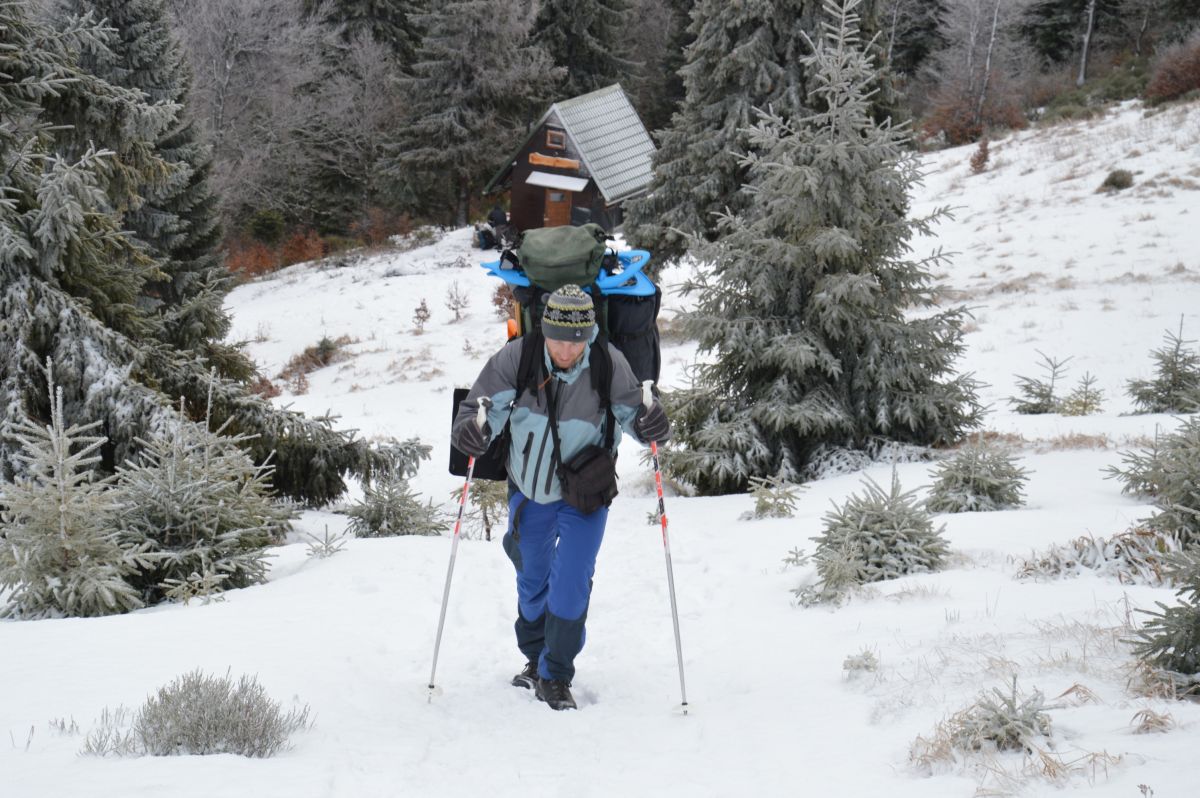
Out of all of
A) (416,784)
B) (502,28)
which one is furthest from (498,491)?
(502,28)

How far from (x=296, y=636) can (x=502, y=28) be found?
3415 cm

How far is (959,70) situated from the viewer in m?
39.2

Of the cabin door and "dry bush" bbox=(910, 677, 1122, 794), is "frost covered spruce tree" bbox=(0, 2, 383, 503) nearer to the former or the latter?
"dry bush" bbox=(910, 677, 1122, 794)

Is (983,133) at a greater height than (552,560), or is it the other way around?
(983,133)

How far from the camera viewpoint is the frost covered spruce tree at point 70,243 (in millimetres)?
7520

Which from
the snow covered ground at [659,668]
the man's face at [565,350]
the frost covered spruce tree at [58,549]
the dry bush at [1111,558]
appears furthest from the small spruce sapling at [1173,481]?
the frost covered spruce tree at [58,549]

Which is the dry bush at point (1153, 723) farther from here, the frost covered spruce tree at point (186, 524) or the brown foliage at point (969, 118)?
the brown foliage at point (969, 118)

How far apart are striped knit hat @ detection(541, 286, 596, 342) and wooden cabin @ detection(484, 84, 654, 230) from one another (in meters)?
26.8

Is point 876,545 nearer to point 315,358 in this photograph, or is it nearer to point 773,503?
point 773,503

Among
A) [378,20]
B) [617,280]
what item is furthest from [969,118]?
[617,280]

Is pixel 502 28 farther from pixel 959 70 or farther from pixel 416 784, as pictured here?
pixel 416 784

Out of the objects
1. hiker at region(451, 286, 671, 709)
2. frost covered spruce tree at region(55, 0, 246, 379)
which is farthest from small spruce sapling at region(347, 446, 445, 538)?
frost covered spruce tree at region(55, 0, 246, 379)

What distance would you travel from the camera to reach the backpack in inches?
181

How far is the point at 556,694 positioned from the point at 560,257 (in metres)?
2.26
